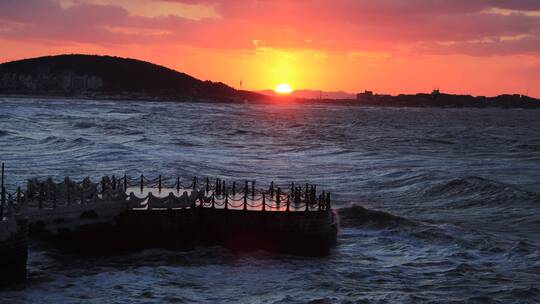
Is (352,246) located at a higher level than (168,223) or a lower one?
lower

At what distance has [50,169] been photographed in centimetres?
6175

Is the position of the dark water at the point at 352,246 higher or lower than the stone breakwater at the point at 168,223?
lower

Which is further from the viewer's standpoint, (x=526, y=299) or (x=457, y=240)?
(x=457, y=240)

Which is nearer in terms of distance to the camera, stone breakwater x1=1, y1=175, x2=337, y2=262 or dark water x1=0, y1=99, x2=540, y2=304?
dark water x1=0, y1=99, x2=540, y2=304

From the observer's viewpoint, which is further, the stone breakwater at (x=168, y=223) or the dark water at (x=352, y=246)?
the stone breakwater at (x=168, y=223)

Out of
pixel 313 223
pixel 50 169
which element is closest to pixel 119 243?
pixel 313 223

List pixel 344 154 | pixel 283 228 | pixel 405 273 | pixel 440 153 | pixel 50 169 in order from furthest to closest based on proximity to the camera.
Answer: pixel 440 153, pixel 344 154, pixel 50 169, pixel 283 228, pixel 405 273

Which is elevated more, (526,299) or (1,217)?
(1,217)

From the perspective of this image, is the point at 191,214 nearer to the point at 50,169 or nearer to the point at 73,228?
the point at 73,228

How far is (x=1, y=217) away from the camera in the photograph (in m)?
25.9

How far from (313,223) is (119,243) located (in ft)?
27.0

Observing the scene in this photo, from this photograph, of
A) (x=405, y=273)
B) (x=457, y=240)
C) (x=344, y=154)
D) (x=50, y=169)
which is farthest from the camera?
(x=344, y=154)

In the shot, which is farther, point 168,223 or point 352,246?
point 352,246

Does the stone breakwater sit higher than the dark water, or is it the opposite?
the stone breakwater
